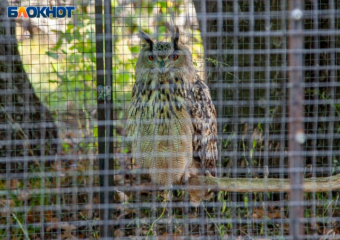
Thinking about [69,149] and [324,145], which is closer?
[324,145]

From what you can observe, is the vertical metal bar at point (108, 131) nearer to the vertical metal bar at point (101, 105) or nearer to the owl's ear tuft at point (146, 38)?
the vertical metal bar at point (101, 105)

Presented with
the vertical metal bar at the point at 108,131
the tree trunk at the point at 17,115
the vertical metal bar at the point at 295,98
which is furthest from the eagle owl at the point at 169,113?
the vertical metal bar at the point at 295,98

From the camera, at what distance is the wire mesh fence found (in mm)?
2439

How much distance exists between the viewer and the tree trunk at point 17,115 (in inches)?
117

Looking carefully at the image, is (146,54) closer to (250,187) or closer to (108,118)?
(108,118)

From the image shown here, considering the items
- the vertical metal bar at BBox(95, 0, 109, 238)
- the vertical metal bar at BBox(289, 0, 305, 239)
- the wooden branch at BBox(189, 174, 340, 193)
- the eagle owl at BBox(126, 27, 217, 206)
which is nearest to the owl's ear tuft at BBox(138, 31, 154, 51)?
the eagle owl at BBox(126, 27, 217, 206)

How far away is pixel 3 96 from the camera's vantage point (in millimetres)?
3191

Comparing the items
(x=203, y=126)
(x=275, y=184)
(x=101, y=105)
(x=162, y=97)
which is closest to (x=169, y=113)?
(x=162, y=97)

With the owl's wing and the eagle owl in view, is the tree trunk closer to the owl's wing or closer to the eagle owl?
the eagle owl

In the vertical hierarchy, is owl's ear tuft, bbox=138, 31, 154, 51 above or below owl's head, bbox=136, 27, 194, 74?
above

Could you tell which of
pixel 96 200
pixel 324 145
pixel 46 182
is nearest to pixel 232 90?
pixel 324 145

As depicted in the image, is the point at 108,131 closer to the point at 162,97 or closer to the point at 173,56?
A: the point at 162,97

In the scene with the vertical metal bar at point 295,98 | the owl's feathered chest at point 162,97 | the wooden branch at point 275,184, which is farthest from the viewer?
the owl's feathered chest at point 162,97

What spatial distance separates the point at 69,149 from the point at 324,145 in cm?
179
